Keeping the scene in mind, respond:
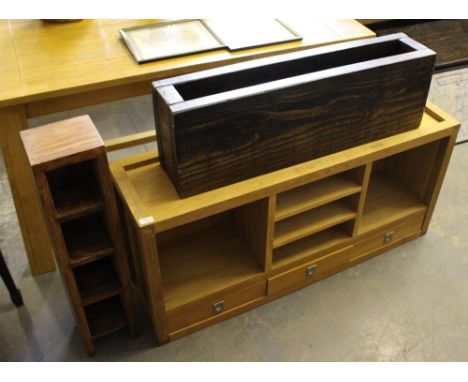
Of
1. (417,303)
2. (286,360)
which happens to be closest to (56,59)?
(286,360)

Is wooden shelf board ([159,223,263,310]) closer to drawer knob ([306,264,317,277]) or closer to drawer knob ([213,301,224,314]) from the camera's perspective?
drawer knob ([213,301,224,314])

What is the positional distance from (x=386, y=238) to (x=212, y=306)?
0.84 meters

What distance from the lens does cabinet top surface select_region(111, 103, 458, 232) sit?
5.53 ft

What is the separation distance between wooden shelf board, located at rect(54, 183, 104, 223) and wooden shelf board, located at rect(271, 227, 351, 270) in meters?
0.77

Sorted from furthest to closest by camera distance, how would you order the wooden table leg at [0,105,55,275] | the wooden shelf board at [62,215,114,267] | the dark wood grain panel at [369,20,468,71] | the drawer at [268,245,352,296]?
the dark wood grain panel at [369,20,468,71] → the drawer at [268,245,352,296] → the wooden table leg at [0,105,55,275] → the wooden shelf board at [62,215,114,267]

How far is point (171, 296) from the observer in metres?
1.95

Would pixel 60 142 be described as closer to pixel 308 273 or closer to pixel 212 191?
pixel 212 191

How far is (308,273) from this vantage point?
218cm

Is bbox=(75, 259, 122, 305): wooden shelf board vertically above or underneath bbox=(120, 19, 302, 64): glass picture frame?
underneath

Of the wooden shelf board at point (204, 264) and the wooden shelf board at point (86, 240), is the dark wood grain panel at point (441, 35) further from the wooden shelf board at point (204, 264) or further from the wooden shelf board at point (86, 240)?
the wooden shelf board at point (86, 240)

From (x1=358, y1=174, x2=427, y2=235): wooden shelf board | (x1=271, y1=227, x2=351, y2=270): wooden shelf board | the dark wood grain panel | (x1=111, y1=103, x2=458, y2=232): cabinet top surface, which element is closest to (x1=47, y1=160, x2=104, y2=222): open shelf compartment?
(x1=111, y1=103, x2=458, y2=232): cabinet top surface

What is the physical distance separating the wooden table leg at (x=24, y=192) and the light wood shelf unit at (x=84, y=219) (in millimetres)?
376

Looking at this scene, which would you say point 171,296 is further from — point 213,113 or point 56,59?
point 56,59

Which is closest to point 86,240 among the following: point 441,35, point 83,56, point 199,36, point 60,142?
point 60,142
